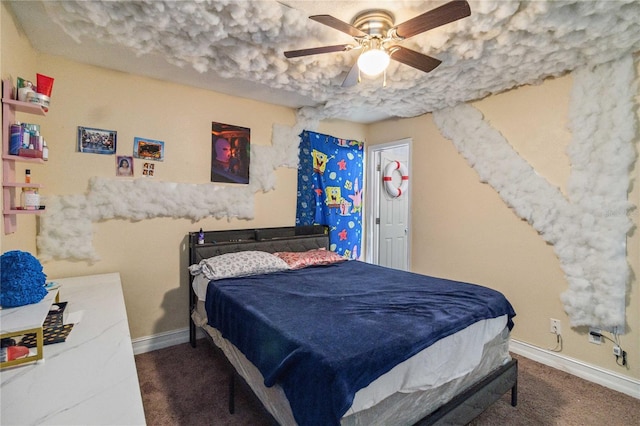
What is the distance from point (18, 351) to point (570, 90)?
147 inches

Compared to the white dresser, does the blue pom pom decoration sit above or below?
above

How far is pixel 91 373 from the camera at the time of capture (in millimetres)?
1081

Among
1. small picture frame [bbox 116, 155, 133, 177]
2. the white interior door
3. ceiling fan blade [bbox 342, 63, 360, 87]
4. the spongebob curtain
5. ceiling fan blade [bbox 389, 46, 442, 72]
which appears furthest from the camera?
the white interior door

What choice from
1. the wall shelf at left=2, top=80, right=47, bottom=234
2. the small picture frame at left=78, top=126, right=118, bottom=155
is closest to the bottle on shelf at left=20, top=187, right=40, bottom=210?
the wall shelf at left=2, top=80, right=47, bottom=234

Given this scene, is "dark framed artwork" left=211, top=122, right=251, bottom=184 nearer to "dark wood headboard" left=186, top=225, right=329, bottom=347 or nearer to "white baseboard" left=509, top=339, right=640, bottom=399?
"dark wood headboard" left=186, top=225, right=329, bottom=347

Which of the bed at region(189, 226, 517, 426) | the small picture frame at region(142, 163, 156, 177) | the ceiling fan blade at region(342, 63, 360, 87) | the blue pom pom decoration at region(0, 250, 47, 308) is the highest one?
the ceiling fan blade at region(342, 63, 360, 87)

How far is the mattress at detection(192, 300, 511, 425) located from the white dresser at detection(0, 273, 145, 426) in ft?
2.23

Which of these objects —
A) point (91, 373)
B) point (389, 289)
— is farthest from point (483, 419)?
point (91, 373)

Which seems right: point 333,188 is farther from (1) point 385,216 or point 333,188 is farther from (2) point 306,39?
(2) point 306,39

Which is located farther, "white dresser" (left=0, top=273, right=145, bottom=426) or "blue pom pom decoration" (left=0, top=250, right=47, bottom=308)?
"blue pom pom decoration" (left=0, top=250, right=47, bottom=308)

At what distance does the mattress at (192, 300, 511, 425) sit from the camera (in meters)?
1.32

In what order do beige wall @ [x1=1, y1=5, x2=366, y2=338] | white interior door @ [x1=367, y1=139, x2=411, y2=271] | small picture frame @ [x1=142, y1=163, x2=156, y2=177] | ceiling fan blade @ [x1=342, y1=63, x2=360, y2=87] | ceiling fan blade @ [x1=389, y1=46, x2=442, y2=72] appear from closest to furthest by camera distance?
ceiling fan blade @ [x1=389, y1=46, x2=442, y2=72] < ceiling fan blade @ [x1=342, y1=63, x2=360, y2=87] < beige wall @ [x1=1, y1=5, x2=366, y2=338] < small picture frame @ [x1=142, y1=163, x2=156, y2=177] < white interior door @ [x1=367, y1=139, x2=411, y2=271]

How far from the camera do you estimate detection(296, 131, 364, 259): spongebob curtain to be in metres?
3.67

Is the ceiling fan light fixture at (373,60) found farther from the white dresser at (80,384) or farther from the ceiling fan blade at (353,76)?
the white dresser at (80,384)
